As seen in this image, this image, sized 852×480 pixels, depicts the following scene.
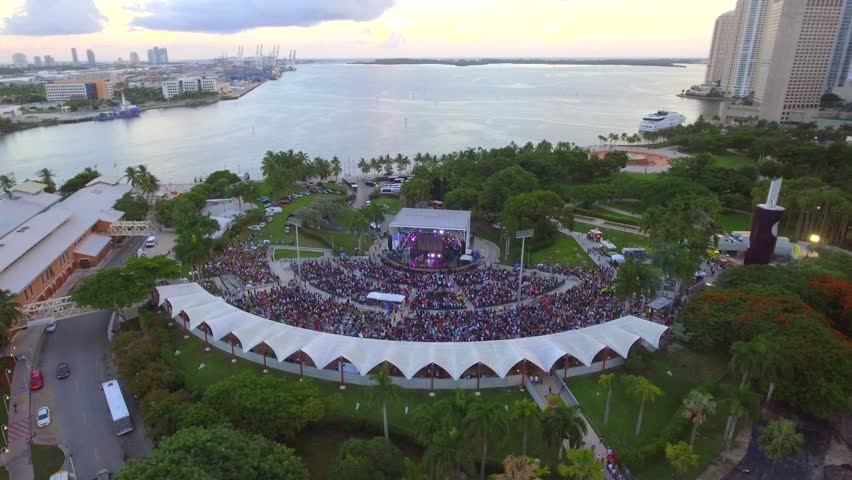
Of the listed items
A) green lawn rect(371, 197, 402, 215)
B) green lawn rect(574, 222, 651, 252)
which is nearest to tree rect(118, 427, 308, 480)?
green lawn rect(574, 222, 651, 252)

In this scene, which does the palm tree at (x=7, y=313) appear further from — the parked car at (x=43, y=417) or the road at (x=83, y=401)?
the parked car at (x=43, y=417)

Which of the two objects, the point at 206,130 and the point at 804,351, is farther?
the point at 206,130

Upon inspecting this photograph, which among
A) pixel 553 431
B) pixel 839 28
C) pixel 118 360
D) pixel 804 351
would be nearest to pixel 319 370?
pixel 118 360

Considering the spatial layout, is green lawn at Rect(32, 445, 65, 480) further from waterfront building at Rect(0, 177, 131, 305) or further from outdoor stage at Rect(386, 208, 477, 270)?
outdoor stage at Rect(386, 208, 477, 270)

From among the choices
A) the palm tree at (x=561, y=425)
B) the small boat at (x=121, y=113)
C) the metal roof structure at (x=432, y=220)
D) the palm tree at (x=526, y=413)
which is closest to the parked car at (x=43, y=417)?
the palm tree at (x=526, y=413)

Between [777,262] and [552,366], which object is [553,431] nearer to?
[552,366]

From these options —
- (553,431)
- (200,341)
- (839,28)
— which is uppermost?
(839,28)

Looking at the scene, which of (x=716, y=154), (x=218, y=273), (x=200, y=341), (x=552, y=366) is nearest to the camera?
(x=552, y=366)
